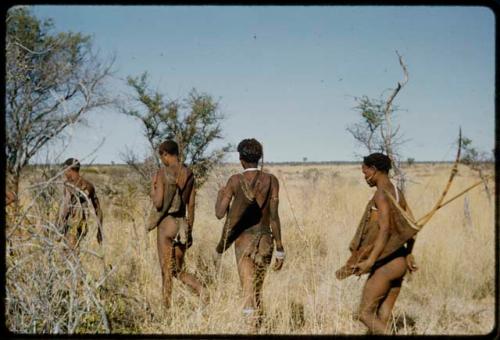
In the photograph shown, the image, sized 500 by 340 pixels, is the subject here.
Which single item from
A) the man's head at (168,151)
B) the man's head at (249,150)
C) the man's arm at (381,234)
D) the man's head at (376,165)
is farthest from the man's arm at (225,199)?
the man's arm at (381,234)

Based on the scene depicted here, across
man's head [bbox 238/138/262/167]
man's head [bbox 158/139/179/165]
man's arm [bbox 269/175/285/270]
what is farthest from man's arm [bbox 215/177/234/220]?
man's head [bbox 158/139/179/165]

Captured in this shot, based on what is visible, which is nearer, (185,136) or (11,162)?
(11,162)

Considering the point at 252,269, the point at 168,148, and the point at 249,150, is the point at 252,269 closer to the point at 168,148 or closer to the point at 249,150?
the point at 249,150

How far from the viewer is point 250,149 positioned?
510cm

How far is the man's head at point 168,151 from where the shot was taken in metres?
5.56

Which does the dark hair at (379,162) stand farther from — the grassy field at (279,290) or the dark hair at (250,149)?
the dark hair at (250,149)

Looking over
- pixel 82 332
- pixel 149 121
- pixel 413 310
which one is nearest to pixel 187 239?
pixel 82 332

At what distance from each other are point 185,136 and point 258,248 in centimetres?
489

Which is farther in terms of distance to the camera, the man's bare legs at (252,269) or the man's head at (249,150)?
the man's head at (249,150)

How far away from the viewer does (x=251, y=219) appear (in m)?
5.11

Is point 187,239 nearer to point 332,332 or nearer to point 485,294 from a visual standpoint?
point 332,332

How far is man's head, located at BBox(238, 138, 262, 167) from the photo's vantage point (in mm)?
5098

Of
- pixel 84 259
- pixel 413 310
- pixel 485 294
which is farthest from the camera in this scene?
pixel 485 294

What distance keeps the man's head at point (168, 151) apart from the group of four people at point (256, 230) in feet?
0.03
